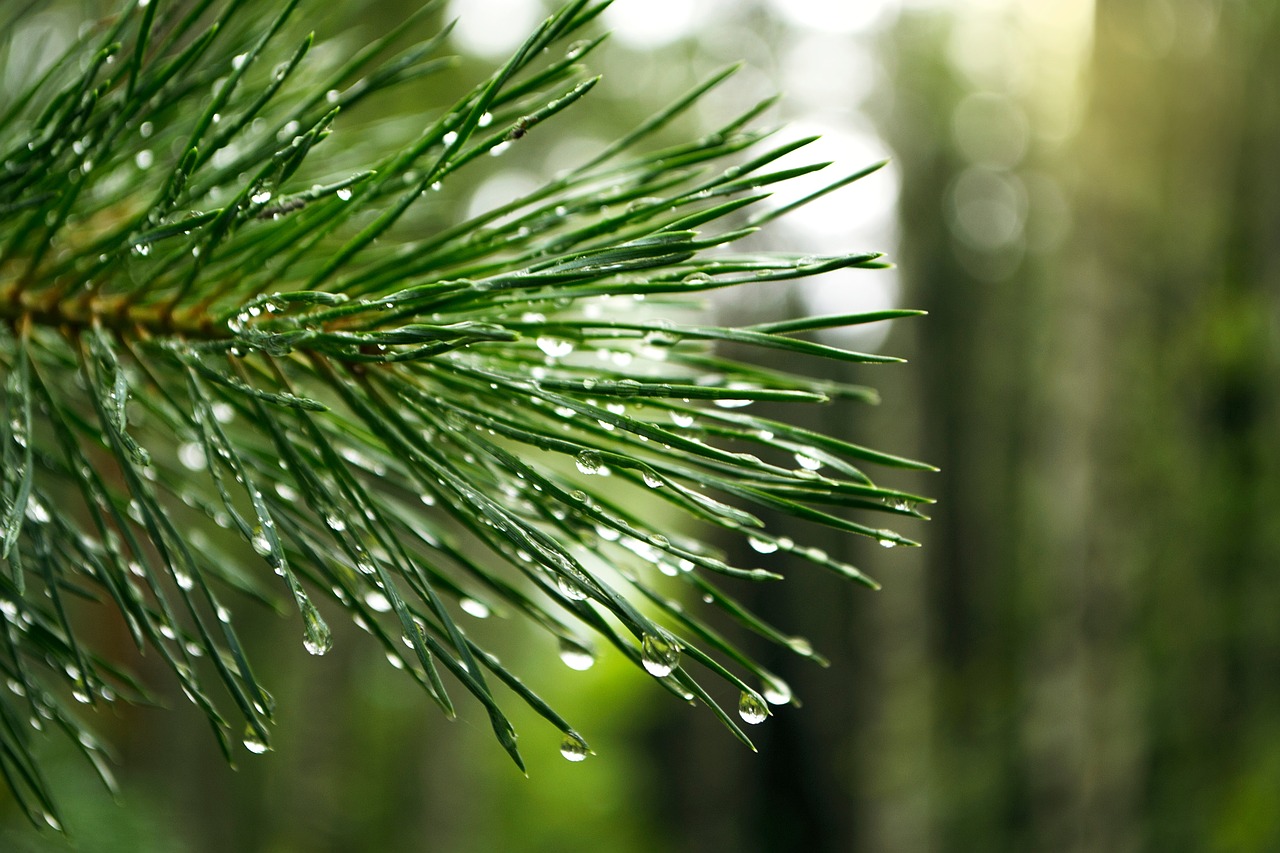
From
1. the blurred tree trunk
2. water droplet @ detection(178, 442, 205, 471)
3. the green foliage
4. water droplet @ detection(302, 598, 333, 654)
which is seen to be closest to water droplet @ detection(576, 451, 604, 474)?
the green foliage

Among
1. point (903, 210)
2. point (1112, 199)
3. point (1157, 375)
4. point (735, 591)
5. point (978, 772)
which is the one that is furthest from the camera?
point (735, 591)

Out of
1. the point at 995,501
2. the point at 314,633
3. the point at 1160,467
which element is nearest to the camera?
the point at 314,633

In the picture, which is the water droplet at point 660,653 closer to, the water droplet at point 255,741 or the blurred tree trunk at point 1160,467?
the water droplet at point 255,741

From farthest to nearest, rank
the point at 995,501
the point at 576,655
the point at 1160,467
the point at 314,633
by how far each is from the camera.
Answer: the point at 995,501 < the point at 1160,467 < the point at 576,655 < the point at 314,633

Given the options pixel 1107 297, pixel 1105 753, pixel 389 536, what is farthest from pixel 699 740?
pixel 389 536

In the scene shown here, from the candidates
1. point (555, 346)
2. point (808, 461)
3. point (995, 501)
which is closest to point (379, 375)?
point (555, 346)

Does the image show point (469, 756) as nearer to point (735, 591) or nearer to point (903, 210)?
point (735, 591)

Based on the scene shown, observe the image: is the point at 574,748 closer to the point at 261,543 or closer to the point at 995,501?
the point at 261,543
